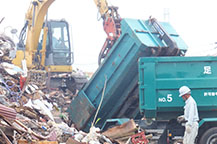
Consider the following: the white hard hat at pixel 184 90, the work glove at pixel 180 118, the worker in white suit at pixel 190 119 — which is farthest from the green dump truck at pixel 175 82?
the worker in white suit at pixel 190 119

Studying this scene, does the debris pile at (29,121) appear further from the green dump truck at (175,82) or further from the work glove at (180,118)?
the work glove at (180,118)

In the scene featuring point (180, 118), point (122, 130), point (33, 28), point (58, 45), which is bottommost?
point (122, 130)

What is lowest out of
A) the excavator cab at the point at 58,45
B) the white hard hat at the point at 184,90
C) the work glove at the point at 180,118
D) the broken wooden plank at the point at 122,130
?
the broken wooden plank at the point at 122,130

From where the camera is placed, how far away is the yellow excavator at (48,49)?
45.8ft

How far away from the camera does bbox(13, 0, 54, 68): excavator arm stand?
45.1ft

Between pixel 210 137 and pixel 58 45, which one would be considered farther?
pixel 58 45

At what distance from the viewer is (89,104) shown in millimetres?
9203

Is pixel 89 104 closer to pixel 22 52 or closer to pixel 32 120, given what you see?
pixel 32 120

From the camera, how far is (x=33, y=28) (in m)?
14.0

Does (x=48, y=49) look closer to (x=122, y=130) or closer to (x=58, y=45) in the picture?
(x=58, y=45)

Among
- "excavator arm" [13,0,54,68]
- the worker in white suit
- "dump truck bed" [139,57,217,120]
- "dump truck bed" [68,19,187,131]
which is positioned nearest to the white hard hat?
the worker in white suit

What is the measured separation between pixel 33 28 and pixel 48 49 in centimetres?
121

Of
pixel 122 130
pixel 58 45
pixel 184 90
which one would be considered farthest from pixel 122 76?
pixel 58 45

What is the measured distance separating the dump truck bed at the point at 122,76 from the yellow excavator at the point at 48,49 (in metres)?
5.16
